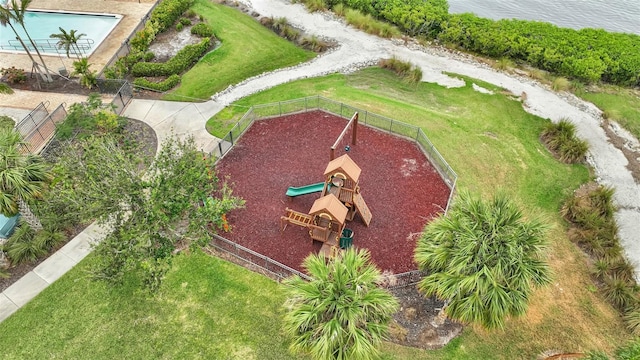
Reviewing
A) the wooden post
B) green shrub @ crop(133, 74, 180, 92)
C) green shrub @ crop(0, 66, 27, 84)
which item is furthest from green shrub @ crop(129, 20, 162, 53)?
the wooden post

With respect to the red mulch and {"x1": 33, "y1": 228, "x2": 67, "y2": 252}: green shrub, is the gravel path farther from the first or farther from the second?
{"x1": 33, "y1": 228, "x2": 67, "y2": 252}: green shrub

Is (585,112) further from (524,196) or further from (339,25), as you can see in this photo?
(339,25)

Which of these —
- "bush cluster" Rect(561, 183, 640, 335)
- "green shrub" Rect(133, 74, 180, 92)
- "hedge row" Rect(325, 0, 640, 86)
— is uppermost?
"hedge row" Rect(325, 0, 640, 86)

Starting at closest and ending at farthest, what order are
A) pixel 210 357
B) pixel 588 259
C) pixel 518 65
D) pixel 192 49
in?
pixel 210 357 < pixel 588 259 < pixel 192 49 < pixel 518 65

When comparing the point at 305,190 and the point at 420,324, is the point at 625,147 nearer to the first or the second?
the point at 420,324

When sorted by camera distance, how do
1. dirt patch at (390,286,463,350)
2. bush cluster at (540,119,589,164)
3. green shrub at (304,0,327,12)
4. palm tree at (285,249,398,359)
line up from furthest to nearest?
green shrub at (304,0,327,12) → bush cluster at (540,119,589,164) → dirt patch at (390,286,463,350) → palm tree at (285,249,398,359)

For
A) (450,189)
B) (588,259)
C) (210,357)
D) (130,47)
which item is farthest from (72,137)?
(588,259)

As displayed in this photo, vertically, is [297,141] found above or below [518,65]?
below
